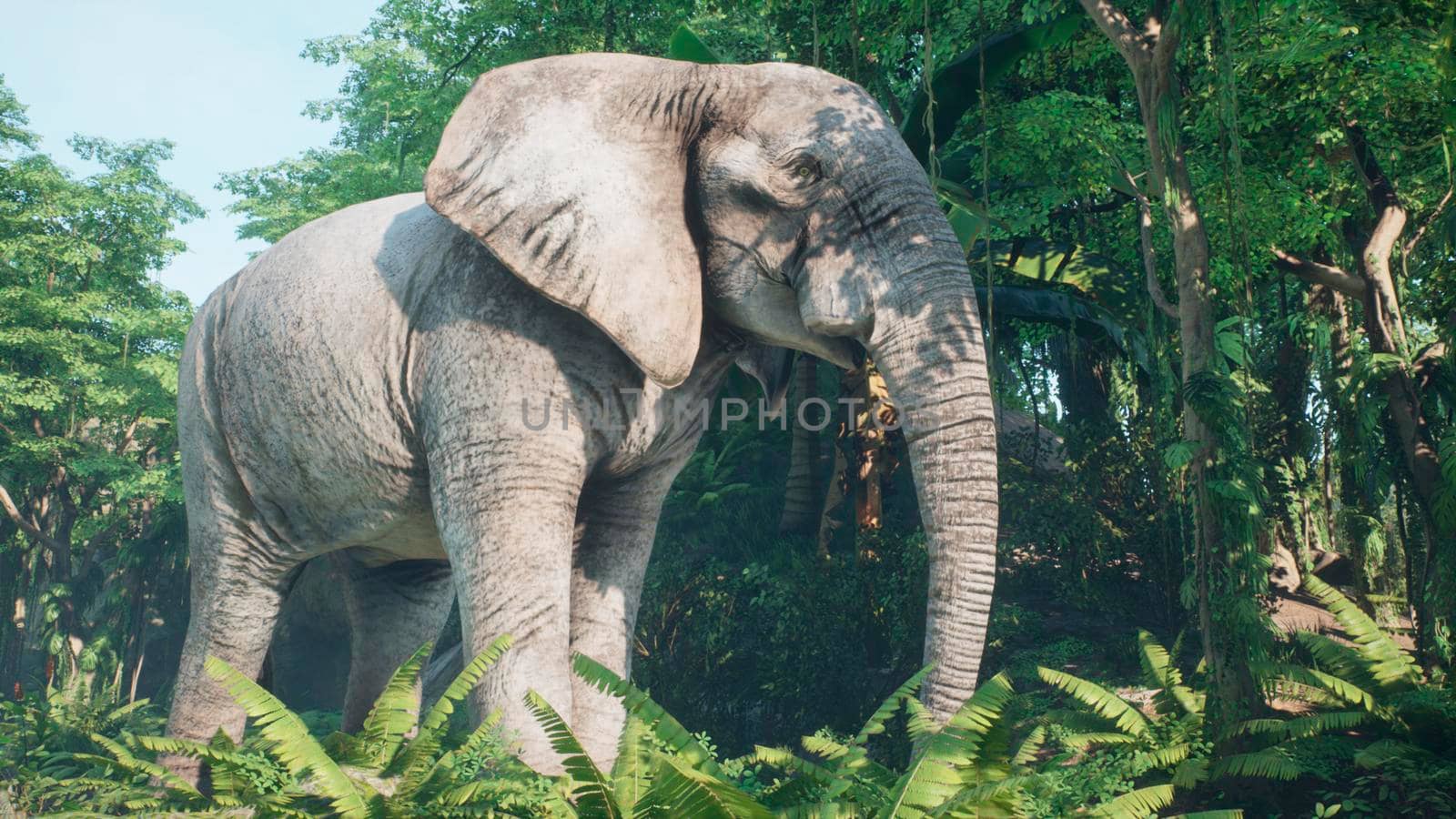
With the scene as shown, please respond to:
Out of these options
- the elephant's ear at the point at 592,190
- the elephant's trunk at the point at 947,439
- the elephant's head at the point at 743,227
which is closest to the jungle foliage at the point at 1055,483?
the elephant's trunk at the point at 947,439

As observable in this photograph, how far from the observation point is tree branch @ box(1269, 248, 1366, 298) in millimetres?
9719

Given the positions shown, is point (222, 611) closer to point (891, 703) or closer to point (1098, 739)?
point (891, 703)

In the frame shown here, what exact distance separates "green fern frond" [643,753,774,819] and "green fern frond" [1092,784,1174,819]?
1.33 meters

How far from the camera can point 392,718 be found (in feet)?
13.8

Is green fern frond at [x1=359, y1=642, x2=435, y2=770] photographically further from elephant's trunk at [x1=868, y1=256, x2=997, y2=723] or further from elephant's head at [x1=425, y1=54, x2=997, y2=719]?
elephant's trunk at [x1=868, y1=256, x2=997, y2=723]

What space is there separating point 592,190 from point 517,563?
139cm

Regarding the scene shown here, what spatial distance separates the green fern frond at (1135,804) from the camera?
3.56 m

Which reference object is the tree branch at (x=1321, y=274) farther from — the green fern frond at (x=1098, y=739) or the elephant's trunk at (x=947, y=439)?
the elephant's trunk at (x=947, y=439)

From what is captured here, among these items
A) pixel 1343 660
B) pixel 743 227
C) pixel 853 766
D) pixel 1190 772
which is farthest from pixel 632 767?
pixel 1343 660

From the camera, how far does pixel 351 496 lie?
492 cm

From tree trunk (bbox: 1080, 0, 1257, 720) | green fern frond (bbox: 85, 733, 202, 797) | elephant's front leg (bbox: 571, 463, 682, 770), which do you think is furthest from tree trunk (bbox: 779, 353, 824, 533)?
green fern frond (bbox: 85, 733, 202, 797)

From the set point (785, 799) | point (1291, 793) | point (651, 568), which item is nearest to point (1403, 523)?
point (1291, 793)

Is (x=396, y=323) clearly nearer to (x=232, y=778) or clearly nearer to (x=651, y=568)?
(x=232, y=778)

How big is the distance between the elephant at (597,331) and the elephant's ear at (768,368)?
3cm
